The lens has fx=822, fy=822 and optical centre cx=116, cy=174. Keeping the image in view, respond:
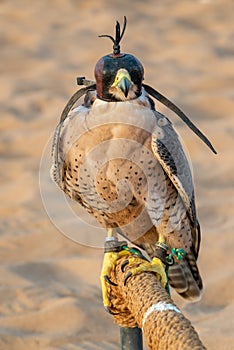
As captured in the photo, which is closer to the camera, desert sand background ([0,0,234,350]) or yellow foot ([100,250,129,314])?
yellow foot ([100,250,129,314])

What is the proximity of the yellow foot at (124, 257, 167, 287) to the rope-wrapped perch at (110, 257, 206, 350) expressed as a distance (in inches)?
1.3

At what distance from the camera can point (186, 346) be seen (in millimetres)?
1827

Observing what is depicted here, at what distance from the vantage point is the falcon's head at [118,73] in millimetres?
2402

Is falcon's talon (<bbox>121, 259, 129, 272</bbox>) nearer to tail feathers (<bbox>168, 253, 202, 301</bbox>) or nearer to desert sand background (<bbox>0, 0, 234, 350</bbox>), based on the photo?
tail feathers (<bbox>168, 253, 202, 301</bbox>)

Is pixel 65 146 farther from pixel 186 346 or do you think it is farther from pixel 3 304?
pixel 3 304

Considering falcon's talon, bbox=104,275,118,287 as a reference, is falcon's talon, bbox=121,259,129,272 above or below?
above

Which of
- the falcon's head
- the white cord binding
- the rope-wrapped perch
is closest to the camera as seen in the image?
the rope-wrapped perch

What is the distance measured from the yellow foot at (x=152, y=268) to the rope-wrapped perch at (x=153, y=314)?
0.03 m

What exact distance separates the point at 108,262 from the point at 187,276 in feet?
1.93

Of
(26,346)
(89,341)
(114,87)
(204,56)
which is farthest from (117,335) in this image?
(204,56)

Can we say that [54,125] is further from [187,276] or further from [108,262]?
[108,262]

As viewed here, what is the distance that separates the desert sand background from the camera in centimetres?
425

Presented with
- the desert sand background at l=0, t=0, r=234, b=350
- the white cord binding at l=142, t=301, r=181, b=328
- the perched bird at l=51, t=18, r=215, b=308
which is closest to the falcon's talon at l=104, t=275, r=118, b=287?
the perched bird at l=51, t=18, r=215, b=308

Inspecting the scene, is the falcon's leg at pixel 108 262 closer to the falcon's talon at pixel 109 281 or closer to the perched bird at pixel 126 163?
the falcon's talon at pixel 109 281
